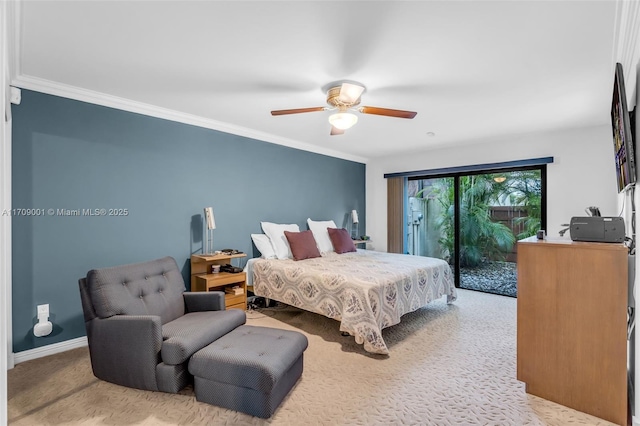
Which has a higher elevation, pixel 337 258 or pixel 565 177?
pixel 565 177

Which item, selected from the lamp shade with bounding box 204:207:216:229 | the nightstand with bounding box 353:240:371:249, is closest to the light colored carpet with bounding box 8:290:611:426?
the lamp shade with bounding box 204:207:216:229

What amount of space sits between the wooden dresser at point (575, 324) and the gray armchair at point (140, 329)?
2.22 metres

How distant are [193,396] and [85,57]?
2.54 m

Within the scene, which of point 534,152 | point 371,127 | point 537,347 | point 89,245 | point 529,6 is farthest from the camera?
point 534,152

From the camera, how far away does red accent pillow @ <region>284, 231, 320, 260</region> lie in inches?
167

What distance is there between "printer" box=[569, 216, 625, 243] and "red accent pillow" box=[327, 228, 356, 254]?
2.99 m

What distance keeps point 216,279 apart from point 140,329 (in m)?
1.38

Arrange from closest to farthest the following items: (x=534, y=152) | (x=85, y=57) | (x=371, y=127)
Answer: (x=85, y=57), (x=371, y=127), (x=534, y=152)

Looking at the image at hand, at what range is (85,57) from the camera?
2322 millimetres

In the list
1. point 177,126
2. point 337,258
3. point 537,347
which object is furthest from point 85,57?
point 537,347

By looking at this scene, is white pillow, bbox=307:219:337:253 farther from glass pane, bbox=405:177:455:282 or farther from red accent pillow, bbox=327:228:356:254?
glass pane, bbox=405:177:455:282

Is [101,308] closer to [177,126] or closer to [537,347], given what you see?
[177,126]

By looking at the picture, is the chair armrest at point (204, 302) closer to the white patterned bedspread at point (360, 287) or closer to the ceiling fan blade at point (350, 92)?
the white patterned bedspread at point (360, 287)

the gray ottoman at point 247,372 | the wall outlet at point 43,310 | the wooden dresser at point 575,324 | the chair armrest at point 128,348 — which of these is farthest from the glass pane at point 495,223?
the wall outlet at point 43,310
